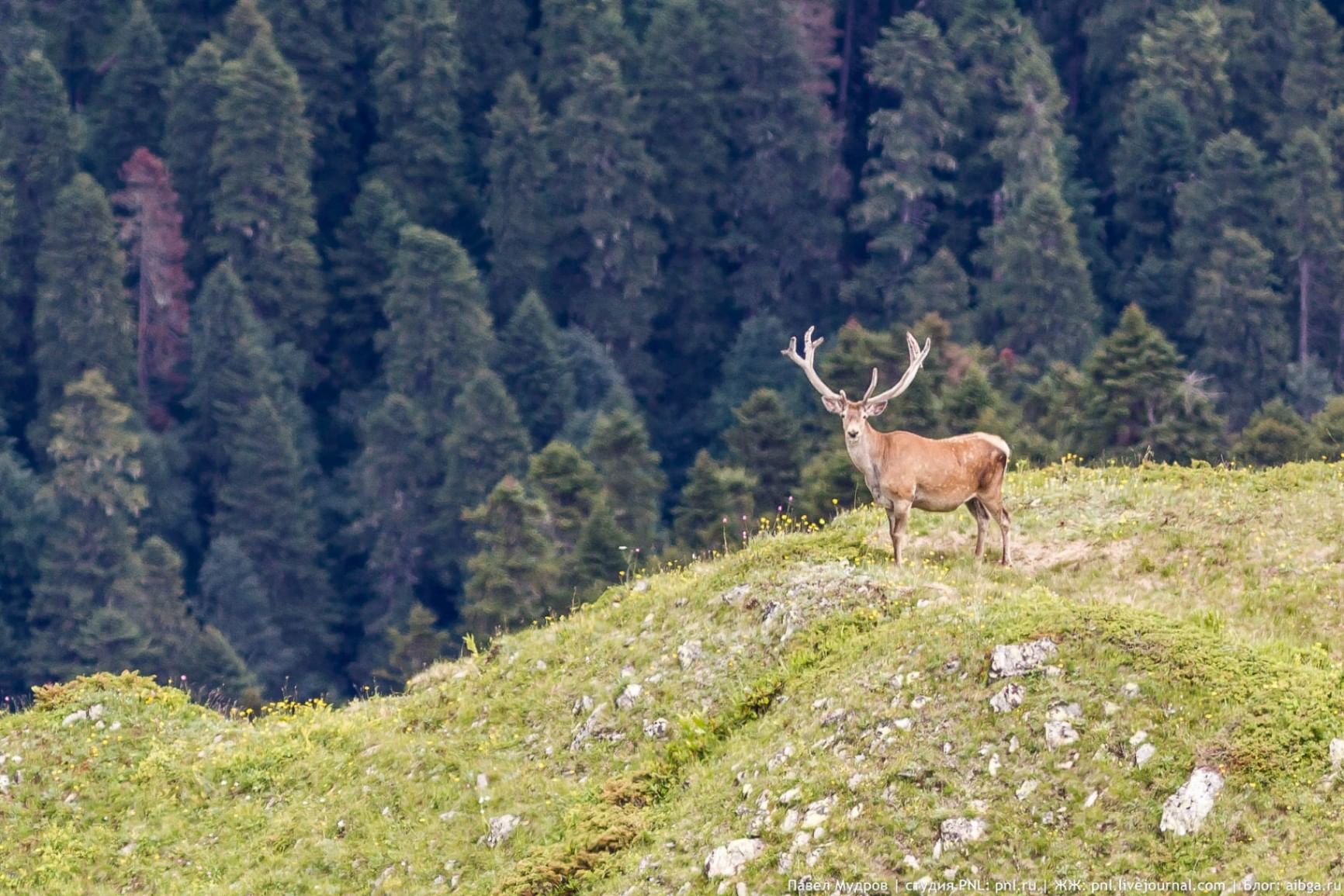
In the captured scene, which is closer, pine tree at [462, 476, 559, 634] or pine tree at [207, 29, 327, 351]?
pine tree at [462, 476, 559, 634]

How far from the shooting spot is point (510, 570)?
84.4 metres

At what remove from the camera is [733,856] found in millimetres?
23125

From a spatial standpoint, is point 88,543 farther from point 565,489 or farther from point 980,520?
point 980,520

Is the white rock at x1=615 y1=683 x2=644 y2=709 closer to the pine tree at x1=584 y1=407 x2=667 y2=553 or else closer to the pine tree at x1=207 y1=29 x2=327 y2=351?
the pine tree at x1=584 y1=407 x2=667 y2=553

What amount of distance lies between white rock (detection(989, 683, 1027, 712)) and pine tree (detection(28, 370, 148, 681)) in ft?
272

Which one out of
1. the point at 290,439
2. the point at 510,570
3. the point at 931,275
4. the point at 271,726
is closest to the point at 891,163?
the point at 931,275

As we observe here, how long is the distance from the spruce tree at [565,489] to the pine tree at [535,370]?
32.5m

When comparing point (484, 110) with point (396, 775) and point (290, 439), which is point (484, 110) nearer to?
point (290, 439)

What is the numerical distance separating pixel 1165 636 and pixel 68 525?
93.9 m

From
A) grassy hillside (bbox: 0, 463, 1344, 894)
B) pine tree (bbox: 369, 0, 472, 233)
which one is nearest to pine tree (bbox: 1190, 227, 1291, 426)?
pine tree (bbox: 369, 0, 472, 233)

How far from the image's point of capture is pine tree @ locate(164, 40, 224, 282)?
133375 millimetres

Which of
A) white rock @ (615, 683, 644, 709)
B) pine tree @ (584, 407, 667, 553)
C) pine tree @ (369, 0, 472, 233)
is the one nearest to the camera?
white rock @ (615, 683, 644, 709)

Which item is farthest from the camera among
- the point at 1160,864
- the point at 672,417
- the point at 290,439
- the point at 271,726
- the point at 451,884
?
the point at 672,417

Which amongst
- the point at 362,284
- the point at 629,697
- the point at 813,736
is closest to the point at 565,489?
the point at 362,284
